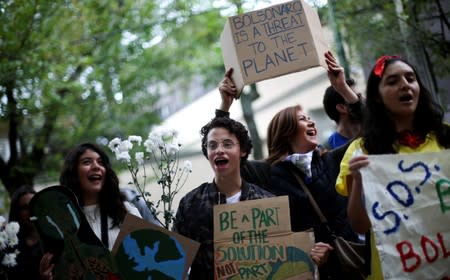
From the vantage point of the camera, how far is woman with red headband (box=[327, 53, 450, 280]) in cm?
239

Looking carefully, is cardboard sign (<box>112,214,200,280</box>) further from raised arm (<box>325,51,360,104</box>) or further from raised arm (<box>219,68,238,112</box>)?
raised arm (<box>325,51,360,104</box>)

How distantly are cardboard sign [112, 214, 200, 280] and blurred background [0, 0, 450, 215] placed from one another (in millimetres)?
995

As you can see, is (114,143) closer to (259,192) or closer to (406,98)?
(259,192)

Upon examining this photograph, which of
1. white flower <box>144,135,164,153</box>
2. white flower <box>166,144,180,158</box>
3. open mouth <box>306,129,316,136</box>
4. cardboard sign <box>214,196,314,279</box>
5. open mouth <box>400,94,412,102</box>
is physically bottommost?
cardboard sign <box>214,196,314,279</box>

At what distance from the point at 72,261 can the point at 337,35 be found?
3.96 metres

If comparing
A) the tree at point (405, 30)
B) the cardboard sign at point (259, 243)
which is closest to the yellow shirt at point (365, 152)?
the cardboard sign at point (259, 243)

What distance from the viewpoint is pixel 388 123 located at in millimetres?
2467

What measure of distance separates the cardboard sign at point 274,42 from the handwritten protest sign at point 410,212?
98 centimetres

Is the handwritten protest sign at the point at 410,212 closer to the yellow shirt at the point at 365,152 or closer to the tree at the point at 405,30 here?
the yellow shirt at the point at 365,152

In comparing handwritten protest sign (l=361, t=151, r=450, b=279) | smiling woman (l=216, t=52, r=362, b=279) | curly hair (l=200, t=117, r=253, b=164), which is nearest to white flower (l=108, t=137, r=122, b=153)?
curly hair (l=200, t=117, r=253, b=164)

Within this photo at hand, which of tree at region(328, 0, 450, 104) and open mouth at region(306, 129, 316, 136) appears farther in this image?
tree at region(328, 0, 450, 104)

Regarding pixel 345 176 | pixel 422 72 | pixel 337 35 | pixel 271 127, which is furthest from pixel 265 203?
pixel 337 35

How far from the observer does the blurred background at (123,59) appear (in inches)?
201

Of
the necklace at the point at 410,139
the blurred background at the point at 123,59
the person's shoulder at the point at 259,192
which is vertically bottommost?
the person's shoulder at the point at 259,192
